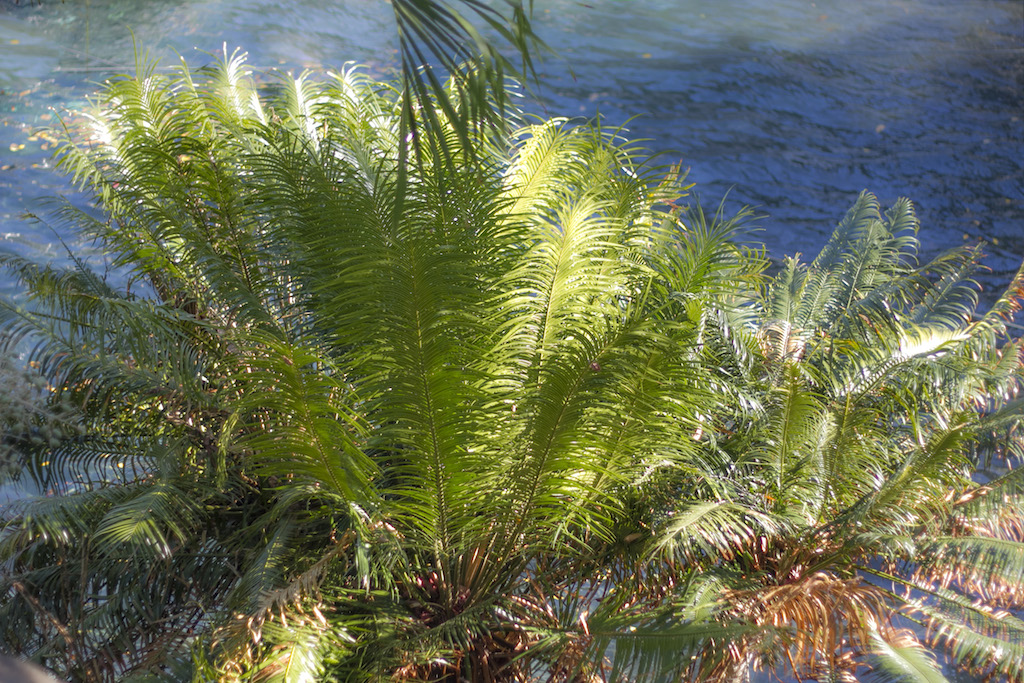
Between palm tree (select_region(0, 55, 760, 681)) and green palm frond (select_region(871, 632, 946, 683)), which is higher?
palm tree (select_region(0, 55, 760, 681))

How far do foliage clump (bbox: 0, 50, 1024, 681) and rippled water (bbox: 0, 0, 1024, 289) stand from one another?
587 cm

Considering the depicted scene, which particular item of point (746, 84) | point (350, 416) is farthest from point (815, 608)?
point (746, 84)

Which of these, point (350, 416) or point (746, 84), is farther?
point (746, 84)

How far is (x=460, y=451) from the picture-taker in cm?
314

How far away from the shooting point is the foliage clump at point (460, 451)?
2982 mm

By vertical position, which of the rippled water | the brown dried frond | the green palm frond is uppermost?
the rippled water

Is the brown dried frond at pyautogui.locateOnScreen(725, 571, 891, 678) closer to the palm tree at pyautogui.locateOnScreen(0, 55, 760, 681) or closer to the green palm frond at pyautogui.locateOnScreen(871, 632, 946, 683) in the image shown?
the green palm frond at pyautogui.locateOnScreen(871, 632, 946, 683)

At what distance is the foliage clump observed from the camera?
298cm

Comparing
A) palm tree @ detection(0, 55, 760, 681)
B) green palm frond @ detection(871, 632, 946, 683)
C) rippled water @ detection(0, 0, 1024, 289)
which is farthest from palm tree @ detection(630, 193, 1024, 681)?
rippled water @ detection(0, 0, 1024, 289)

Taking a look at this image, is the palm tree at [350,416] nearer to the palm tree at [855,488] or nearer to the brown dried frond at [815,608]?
the palm tree at [855,488]

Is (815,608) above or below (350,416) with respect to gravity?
below

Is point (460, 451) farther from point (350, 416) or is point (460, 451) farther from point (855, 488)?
point (855, 488)

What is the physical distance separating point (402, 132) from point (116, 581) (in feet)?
10.5

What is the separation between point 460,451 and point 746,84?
44.0 feet
